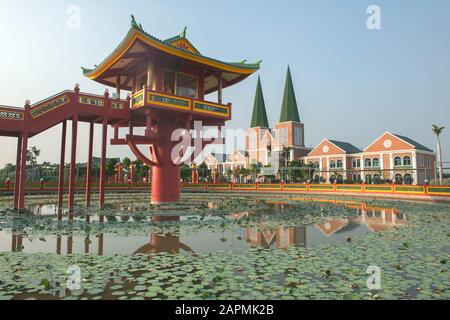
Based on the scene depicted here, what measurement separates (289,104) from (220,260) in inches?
2421

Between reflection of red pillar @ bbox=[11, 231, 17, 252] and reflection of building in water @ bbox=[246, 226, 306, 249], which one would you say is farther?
reflection of building in water @ bbox=[246, 226, 306, 249]

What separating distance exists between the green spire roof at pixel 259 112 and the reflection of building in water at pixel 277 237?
6092 centimetres

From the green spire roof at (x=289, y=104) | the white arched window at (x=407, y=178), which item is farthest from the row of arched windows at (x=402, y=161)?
the green spire roof at (x=289, y=104)

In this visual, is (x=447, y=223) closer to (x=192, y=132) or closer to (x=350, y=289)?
(x=350, y=289)

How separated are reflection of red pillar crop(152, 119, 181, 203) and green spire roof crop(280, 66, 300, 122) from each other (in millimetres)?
50647

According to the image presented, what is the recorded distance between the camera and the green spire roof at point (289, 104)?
63.5 metres

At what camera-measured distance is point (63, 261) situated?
518 cm

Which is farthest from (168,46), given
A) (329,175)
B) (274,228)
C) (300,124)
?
(300,124)

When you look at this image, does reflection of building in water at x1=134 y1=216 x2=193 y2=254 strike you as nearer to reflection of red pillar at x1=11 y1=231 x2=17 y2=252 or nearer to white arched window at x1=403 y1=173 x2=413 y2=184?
reflection of red pillar at x1=11 y1=231 x2=17 y2=252

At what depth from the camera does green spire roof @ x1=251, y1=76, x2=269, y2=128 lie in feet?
226

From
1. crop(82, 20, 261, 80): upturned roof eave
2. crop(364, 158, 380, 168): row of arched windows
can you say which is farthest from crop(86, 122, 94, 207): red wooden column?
crop(364, 158, 380, 168): row of arched windows

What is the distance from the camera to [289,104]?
6369 centimetres

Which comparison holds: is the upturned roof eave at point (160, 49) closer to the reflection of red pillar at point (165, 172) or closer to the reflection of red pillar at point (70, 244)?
the reflection of red pillar at point (165, 172)

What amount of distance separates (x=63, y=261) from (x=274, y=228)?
562 cm
